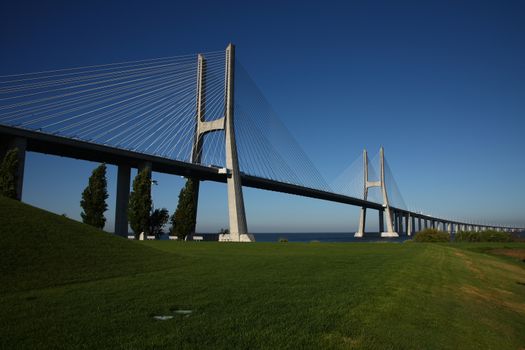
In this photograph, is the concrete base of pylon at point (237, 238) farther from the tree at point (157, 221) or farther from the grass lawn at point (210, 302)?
the grass lawn at point (210, 302)

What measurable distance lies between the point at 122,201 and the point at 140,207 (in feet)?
16.6

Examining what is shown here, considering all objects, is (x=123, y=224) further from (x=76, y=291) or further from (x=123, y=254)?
(x=76, y=291)

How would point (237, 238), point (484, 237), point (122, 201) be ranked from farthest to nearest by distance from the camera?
point (484, 237) → point (237, 238) → point (122, 201)

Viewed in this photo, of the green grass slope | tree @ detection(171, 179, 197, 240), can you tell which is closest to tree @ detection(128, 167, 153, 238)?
tree @ detection(171, 179, 197, 240)

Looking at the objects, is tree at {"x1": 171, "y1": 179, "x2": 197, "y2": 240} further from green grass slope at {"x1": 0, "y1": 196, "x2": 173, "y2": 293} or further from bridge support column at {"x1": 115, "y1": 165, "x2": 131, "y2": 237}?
green grass slope at {"x1": 0, "y1": 196, "x2": 173, "y2": 293}

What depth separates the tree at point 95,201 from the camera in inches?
1355

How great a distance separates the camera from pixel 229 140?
4244 centimetres

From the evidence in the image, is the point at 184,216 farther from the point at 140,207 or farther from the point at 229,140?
the point at 229,140

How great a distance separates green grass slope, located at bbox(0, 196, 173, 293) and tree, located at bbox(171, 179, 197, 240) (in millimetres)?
25142

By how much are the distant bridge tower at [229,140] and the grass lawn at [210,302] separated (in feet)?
91.5

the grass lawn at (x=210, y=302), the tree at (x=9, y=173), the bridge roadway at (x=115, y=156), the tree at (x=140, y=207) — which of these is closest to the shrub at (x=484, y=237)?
the bridge roadway at (x=115, y=156)

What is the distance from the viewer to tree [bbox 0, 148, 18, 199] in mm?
29750

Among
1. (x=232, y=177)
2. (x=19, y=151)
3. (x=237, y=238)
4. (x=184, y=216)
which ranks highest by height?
(x=19, y=151)

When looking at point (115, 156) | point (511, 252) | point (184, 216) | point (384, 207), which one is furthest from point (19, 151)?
point (384, 207)
